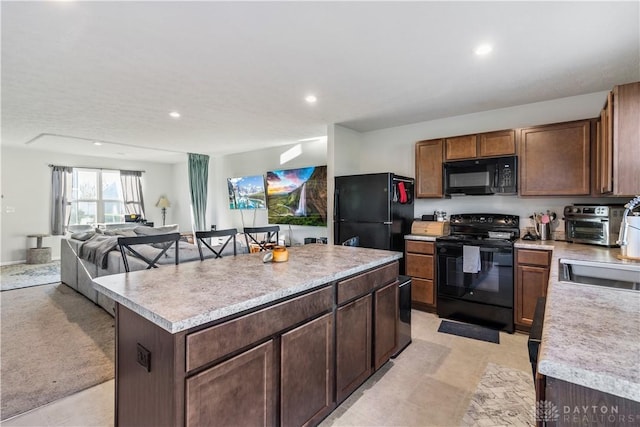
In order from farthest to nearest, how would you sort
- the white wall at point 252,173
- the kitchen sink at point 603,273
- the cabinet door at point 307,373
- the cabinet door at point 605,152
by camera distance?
the white wall at point 252,173
the cabinet door at point 605,152
the kitchen sink at point 603,273
the cabinet door at point 307,373

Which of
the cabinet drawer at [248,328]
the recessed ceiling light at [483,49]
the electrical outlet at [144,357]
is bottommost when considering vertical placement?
the electrical outlet at [144,357]

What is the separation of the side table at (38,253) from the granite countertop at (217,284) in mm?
6849

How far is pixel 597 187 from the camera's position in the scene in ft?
A: 9.66

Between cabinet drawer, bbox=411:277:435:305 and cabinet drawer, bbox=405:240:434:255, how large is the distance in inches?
13.9

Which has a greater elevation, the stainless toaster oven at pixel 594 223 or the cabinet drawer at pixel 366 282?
the stainless toaster oven at pixel 594 223

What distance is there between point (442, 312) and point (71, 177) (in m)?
8.66

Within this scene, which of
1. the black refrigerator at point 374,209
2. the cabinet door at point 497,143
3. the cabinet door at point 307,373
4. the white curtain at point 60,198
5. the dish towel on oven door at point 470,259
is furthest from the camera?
the white curtain at point 60,198

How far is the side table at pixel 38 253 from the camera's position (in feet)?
21.4

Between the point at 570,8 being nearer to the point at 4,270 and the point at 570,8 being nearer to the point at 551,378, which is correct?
the point at 551,378

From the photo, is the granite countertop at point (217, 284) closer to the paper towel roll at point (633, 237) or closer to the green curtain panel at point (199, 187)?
the paper towel roll at point (633, 237)

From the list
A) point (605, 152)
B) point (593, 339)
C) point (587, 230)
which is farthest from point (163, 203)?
point (593, 339)

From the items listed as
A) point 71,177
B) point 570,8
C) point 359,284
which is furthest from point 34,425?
point 71,177

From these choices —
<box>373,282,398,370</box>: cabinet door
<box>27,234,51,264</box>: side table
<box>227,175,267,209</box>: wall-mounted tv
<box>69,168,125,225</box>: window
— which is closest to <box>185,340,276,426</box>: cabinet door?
<box>373,282,398,370</box>: cabinet door

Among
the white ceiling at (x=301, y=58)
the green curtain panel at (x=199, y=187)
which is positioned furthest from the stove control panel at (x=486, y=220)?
the green curtain panel at (x=199, y=187)
